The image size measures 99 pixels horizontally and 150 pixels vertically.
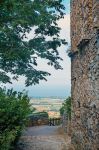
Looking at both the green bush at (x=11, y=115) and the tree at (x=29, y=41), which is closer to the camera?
the green bush at (x=11, y=115)

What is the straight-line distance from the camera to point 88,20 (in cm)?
1013

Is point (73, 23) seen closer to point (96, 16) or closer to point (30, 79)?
point (96, 16)

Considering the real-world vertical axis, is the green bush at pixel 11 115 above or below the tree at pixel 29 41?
below

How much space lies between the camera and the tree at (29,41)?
19469mm

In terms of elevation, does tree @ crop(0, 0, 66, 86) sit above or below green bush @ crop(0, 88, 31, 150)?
above

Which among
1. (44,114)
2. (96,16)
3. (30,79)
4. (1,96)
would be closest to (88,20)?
(96,16)

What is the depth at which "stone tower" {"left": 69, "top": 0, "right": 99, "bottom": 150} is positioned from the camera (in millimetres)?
9156

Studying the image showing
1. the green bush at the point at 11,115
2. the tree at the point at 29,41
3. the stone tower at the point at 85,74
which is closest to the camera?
the stone tower at the point at 85,74

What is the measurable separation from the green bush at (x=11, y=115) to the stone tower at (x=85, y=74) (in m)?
1.88

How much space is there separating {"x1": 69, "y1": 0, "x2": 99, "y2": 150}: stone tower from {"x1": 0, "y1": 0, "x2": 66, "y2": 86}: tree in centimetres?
600

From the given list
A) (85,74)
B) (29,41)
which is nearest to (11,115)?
(85,74)

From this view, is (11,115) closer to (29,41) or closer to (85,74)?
(85,74)

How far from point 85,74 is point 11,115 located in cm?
303

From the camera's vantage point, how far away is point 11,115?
1218 centimetres
